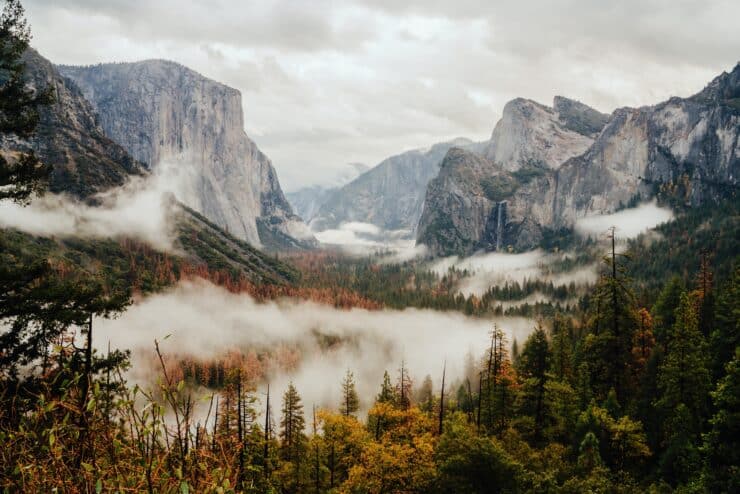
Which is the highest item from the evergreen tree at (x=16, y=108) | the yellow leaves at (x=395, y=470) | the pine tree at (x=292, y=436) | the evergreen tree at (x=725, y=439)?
the evergreen tree at (x=16, y=108)

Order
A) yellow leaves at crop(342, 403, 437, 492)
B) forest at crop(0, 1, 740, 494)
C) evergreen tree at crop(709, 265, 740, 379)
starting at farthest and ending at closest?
evergreen tree at crop(709, 265, 740, 379), yellow leaves at crop(342, 403, 437, 492), forest at crop(0, 1, 740, 494)

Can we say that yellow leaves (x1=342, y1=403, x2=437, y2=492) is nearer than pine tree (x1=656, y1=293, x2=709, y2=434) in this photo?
Yes

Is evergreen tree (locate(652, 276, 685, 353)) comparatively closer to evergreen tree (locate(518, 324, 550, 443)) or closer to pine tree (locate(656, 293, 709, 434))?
evergreen tree (locate(518, 324, 550, 443))

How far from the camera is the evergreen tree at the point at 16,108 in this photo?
49.5 feet

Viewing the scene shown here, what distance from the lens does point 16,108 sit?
15.4 meters

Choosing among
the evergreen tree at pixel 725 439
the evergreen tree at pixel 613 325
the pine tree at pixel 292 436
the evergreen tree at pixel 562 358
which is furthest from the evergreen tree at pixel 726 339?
the pine tree at pixel 292 436

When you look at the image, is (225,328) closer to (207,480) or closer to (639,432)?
(639,432)

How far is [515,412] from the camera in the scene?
1753 inches

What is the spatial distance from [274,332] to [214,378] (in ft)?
172

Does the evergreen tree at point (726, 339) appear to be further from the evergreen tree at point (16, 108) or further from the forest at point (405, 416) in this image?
the evergreen tree at point (16, 108)

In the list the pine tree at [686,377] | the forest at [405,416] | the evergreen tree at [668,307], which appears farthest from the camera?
the evergreen tree at [668,307]

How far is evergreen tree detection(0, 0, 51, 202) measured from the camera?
15.1 metres

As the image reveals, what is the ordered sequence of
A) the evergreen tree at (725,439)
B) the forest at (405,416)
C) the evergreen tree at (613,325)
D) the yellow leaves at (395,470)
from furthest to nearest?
the evergreen tree at (613,325) < the yellow leaves at (395,470) < the evergreen tree at (725,439) < the forest at (405,416)

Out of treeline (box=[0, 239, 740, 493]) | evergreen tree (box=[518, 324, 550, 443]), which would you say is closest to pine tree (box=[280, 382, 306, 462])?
treeline (box=[0, 239, 740, 493])
